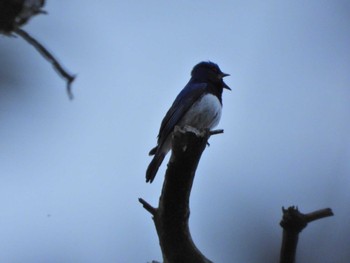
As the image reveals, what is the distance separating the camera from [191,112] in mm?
5480

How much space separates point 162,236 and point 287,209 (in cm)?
111

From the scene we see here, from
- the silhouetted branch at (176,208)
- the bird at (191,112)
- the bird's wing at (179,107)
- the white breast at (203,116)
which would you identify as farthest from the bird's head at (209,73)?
the silhouetted branch at (176,208)

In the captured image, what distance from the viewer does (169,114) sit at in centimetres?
559

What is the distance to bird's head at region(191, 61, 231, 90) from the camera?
6.16 metres

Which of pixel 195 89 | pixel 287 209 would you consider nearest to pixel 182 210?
pixel 287 209

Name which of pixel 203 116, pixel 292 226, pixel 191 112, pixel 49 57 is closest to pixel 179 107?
pixel 191 112

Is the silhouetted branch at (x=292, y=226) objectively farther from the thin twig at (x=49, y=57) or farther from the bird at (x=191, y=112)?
the bird at (x=191, y=112)

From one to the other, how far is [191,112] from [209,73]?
98cm

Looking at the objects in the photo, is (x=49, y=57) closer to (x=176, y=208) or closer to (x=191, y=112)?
(x=176, y=208)

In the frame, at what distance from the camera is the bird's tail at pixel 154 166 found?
4.85 metres

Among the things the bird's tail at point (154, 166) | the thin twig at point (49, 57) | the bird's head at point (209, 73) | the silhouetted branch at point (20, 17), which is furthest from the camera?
the bird's head at point (209, 73)

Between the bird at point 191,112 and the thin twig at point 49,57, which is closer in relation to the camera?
the thin twig at point 49,57

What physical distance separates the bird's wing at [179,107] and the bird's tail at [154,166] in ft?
0.45

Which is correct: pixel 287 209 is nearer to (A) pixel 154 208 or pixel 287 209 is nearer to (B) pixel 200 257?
(B) pixel 200 257
